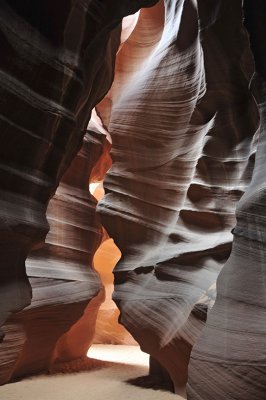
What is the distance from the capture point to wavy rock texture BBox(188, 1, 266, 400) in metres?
3.53

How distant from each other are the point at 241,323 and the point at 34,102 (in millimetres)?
2585

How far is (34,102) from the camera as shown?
4.32 metres

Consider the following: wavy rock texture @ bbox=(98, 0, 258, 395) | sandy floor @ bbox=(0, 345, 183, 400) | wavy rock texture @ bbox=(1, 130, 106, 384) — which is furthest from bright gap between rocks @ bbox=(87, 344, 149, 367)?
wavy rock texture @ bbox=(98, 0, 258, 395)

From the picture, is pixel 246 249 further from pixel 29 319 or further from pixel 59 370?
pixel 59 370

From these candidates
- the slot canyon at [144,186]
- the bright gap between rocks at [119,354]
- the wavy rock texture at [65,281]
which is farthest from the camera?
the bright gap between rocks at [119,354]

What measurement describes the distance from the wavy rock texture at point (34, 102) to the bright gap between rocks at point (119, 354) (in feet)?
22.7

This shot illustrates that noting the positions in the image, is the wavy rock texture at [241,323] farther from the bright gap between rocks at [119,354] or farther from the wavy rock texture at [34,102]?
the bright gap between rocks at [119,354]

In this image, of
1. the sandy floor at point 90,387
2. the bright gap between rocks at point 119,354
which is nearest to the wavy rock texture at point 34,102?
the sandy floor at point 90,387

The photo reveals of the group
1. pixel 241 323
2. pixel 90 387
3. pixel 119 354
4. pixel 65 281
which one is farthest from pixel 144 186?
pixel 119 354

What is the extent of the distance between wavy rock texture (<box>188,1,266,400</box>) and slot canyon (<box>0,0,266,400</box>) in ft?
0.04

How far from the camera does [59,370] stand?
29.7 feet

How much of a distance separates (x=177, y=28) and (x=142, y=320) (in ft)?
17.9

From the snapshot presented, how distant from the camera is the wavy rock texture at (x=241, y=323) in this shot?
3.53 metres

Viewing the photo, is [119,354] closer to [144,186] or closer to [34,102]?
[144,186]
